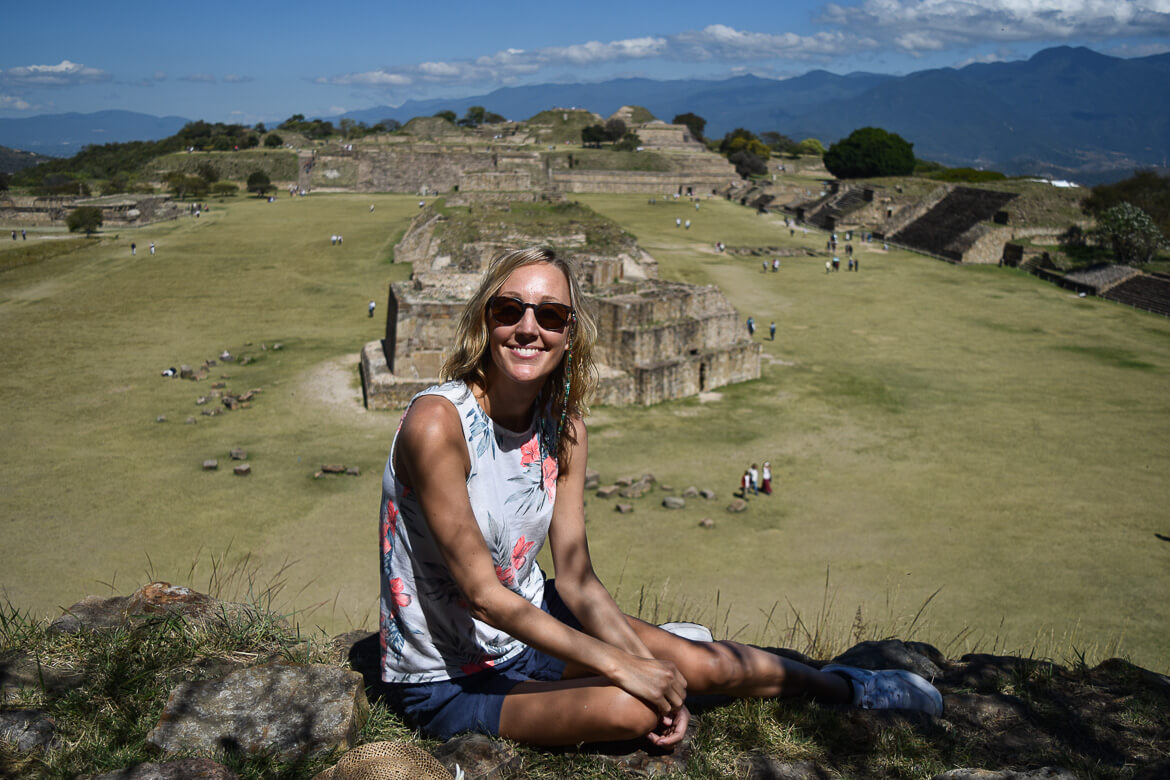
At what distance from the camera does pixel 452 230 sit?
2403 centimetres

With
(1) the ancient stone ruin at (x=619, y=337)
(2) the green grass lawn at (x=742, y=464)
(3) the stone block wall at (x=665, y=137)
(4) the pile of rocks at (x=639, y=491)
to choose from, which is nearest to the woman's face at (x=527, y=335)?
(2) the green grass lawn at (x=742, y=464)

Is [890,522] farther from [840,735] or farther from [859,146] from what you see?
[859,146]

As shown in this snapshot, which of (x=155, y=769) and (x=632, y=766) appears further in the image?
(x=632, y=766)

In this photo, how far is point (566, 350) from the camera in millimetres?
2621

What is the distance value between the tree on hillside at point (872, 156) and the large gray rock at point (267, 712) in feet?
180

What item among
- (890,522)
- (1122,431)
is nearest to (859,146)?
(1122,431)

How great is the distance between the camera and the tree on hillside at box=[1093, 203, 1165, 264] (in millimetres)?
28094

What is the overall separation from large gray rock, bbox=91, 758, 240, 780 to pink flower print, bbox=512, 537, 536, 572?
992 mm

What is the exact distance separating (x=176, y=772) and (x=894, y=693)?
2.36 meters

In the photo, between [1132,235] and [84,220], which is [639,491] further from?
[84,220]

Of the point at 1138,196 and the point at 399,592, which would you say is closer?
the point at 399,592

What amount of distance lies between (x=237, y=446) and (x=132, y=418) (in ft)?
7.95

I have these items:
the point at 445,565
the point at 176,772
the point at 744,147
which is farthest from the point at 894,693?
the point at 744,147

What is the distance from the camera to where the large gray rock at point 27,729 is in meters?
2.14
